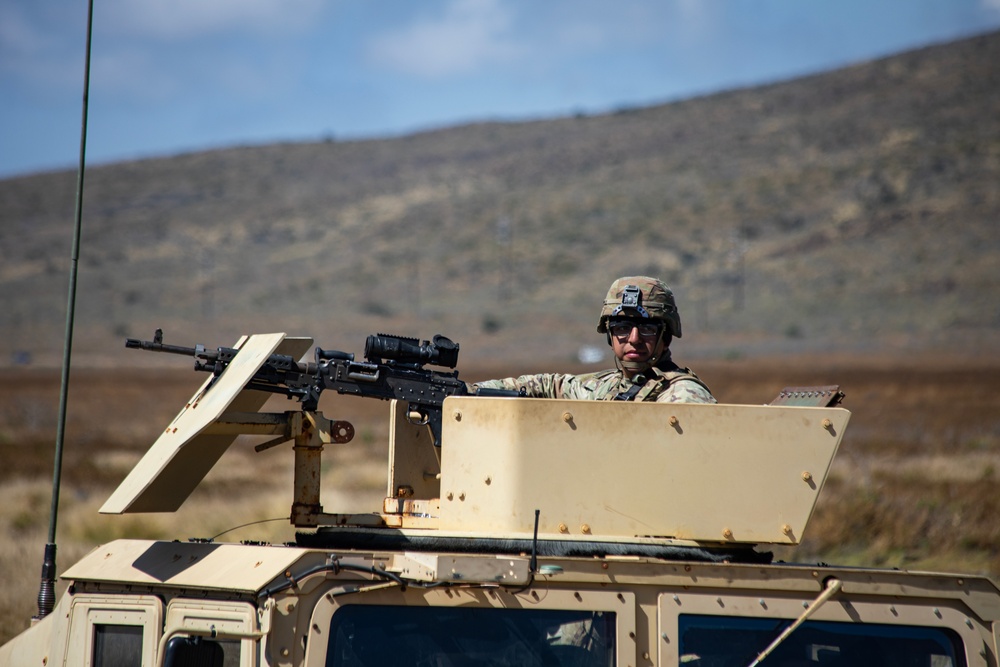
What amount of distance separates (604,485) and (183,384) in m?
35.0

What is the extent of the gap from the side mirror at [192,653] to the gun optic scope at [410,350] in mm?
1726

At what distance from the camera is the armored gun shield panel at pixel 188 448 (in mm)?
4289

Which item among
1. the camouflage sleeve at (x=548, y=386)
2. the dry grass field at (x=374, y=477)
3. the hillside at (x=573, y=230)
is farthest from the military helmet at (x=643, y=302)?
the hillside at (x=573, y=230)

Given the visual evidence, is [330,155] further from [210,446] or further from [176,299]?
[210,446]

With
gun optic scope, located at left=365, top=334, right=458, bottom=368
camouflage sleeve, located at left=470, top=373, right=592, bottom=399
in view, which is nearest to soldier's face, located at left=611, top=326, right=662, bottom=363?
camouflage sleeve, located at left=470, top=373, right=592, bottom=399

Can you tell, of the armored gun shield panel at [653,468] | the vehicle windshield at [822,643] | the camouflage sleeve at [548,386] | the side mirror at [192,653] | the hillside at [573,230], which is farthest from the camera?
the hillside at [573,230]

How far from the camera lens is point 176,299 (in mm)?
63625

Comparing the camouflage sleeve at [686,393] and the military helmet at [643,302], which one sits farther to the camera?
the military helmet at [643,302]

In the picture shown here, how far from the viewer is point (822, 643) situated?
395cm

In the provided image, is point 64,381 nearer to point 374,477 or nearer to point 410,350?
point 410,350

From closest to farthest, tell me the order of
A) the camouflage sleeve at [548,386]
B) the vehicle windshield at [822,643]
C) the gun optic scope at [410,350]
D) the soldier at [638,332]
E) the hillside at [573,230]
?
1. the vehicle windshield at [822,643]
2. the gun optic scope at [410,350]
3. the soldier at [638,332]
4. the camouflage sleeve at [548,386]
5. the hillside at [573,230]

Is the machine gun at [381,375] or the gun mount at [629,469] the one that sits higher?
the machine gun at [381,375]

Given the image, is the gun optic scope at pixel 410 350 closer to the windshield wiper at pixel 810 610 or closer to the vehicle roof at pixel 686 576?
the vehicle roof at pixel 686 576

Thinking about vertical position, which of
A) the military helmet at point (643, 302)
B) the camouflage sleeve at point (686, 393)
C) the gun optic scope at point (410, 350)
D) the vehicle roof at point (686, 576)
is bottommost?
the vehicle roof at point (686, 576)
